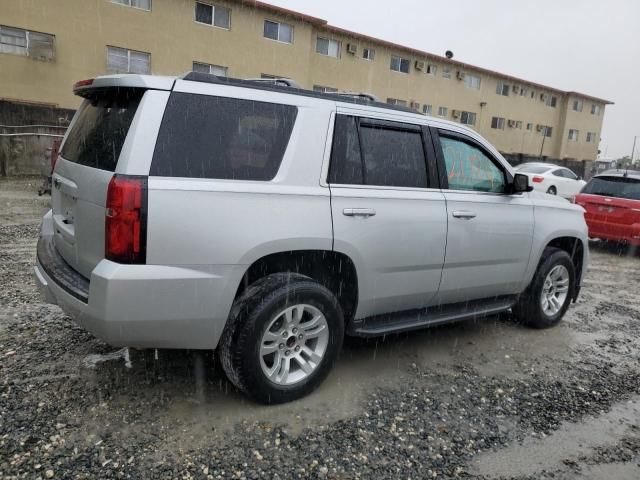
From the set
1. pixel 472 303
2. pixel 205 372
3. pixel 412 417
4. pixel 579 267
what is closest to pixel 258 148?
pixel 205 372

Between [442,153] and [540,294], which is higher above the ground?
[442,153]

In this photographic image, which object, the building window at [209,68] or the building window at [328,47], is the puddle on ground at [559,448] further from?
the building window at [328,47]

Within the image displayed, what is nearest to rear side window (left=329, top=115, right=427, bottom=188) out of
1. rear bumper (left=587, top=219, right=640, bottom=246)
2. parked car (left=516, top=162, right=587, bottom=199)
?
rear bumper (left=587, top=219, right=640, bottom=246)

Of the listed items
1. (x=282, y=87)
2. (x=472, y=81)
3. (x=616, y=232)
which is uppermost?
(x=472, y=81)

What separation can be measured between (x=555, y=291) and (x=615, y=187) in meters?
5.55

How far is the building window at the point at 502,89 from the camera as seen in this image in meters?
34.0

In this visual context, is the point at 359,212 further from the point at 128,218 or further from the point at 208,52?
the point at 208,52

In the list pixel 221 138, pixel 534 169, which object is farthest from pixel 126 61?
pixel 221 138

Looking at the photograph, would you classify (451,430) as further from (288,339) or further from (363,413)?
(288,339)

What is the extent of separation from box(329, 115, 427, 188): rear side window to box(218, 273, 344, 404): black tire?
747mm

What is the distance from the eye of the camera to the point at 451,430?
2982mm

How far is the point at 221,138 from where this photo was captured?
111 inches

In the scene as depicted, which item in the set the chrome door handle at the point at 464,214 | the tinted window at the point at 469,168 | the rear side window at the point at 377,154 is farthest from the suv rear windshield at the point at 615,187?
the rear side window at the point at 377,154

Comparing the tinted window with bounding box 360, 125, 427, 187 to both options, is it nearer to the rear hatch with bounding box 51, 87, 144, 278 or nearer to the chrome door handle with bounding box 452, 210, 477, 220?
the chrome door handle with bounding box 452, 210, 477, 220
